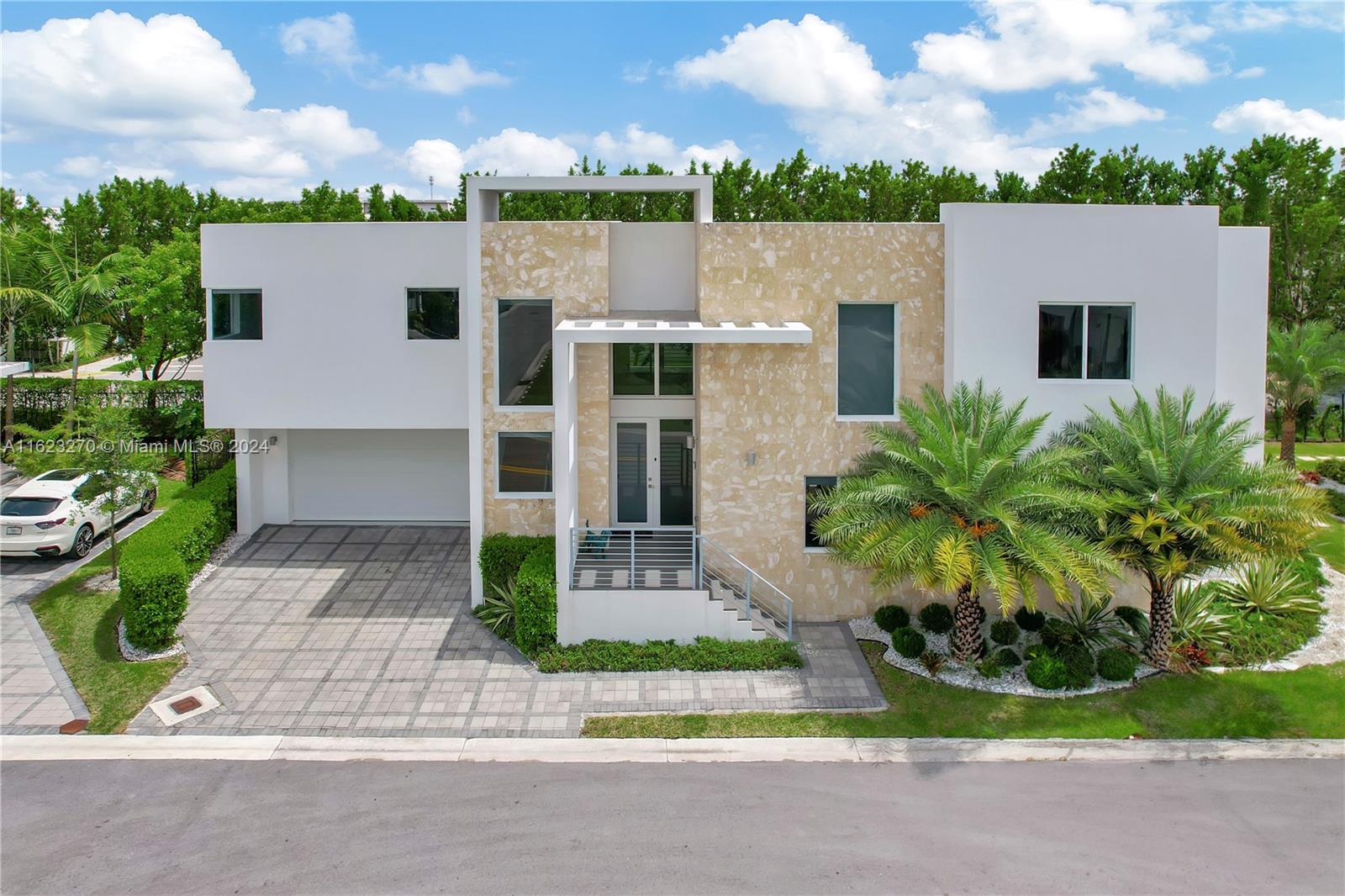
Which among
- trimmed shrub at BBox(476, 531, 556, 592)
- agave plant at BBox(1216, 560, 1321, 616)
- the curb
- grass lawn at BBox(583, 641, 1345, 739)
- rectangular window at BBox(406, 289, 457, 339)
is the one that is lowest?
the curb

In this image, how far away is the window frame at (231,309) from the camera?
58.9ft

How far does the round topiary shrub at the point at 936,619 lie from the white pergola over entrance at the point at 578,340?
4874 mm

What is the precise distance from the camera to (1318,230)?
2914cm

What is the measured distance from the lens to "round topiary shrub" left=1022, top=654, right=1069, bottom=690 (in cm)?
1304

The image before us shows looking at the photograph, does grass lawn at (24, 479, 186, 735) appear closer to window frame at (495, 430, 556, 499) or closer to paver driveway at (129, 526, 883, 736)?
paver driveway at (129, 526, 883, 736)

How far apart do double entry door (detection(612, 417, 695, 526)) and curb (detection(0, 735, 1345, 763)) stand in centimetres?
550

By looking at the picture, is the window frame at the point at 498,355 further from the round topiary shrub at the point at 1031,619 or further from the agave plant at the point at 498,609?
the round topiary shrub at the point at 1031,619

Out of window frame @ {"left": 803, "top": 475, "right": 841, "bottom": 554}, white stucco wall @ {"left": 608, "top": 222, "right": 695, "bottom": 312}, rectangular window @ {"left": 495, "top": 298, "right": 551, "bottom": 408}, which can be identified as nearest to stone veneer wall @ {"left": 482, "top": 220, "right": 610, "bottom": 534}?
rectangular window @ {"left": 495, "top": 298, "right": 551, "bottom": 408}

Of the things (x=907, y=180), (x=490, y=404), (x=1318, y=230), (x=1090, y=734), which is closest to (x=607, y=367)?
(x=490, y=404)

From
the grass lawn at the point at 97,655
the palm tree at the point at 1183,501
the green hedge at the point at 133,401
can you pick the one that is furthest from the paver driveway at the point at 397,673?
the green hedge at the point at 133,401

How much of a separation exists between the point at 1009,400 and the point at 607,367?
22.5ft

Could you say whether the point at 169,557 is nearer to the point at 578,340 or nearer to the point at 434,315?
the point at 434,315

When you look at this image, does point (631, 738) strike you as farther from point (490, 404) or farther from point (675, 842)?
point (490, 404)

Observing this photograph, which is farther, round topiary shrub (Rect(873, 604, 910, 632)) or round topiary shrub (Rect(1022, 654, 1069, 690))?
round topiary shrub (Rect(873, 604, 910, 632))
